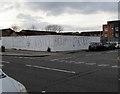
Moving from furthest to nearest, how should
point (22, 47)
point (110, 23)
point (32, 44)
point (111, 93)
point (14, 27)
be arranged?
point (110, 23), point (14, 27), point (22, 47), point (32, 44), point (111, 93)

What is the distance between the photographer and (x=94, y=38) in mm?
41250

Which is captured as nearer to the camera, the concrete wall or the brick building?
the concrete wall

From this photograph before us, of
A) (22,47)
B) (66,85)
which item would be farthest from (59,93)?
(22,47)

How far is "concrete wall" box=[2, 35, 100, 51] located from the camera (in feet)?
105

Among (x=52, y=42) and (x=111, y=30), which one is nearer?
(x=52, y=42)

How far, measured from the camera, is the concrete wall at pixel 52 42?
3203 cm

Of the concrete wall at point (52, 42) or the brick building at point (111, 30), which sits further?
the brick building at point (111, 30)

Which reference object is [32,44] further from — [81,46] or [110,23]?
[110,23]

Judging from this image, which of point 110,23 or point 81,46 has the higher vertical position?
point 110,23

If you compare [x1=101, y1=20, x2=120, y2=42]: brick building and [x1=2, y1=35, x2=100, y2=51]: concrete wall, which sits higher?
[x1=101, y1=20, x2=120, y2=42]: brick building

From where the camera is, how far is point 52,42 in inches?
1247

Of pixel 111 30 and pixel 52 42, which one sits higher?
pixel 111 30

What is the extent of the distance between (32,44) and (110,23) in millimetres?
78481

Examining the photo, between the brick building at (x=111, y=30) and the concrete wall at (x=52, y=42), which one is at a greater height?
the brick building at (x=111, y=30)
